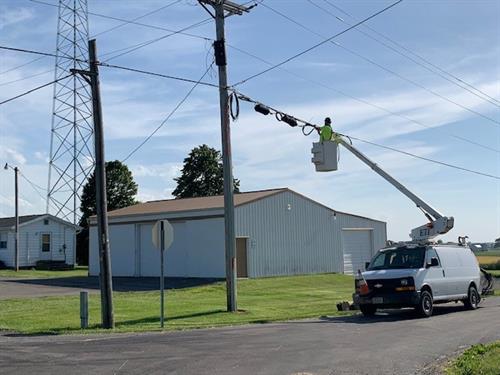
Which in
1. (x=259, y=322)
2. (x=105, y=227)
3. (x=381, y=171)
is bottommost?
(x=259, y=322)

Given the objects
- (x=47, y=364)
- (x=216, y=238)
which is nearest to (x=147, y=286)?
(x=216, y=238)

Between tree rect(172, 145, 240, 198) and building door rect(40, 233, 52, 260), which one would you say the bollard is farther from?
tree rect(172, 145, 240, 198)

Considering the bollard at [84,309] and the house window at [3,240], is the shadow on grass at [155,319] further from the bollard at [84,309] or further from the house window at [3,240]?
the house window at [3,240]

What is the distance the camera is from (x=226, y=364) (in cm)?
1055

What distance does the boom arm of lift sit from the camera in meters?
21.6

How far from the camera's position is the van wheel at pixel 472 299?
68.4 feet

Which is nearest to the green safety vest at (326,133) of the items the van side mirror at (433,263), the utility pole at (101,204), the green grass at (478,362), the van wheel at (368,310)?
the van side mirror at (433,263)

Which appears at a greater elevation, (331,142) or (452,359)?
(331,142)

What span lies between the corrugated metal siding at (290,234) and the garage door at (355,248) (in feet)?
2.91

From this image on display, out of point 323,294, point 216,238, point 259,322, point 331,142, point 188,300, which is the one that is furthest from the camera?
point 216,238

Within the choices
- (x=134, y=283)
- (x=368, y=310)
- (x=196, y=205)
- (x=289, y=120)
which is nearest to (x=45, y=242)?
(x=196, y=205)

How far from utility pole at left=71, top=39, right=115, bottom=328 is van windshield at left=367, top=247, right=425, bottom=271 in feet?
25.5

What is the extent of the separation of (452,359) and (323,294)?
1787 centimetres

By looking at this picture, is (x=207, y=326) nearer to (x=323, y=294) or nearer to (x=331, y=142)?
(x=331, y=142)
